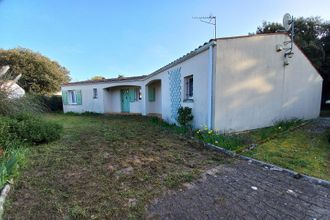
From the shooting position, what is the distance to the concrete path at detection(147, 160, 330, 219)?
249 centimetres

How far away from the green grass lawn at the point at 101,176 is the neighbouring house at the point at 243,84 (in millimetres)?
1861

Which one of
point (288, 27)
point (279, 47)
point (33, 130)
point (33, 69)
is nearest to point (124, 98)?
point (33, 130)

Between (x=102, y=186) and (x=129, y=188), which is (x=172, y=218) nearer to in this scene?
(x=129, y=188)

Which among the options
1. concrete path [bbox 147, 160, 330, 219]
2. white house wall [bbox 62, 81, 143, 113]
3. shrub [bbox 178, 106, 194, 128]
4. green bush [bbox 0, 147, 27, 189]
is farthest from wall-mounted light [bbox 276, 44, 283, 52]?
white house wall [bbox 62, 81, 143, 113]

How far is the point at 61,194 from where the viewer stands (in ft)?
9.93

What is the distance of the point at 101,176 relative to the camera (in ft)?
12.0

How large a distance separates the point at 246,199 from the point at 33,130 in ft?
19.9

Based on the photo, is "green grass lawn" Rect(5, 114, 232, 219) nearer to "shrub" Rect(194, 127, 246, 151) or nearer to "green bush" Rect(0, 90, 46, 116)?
"shrub" Rect(194, 127, 246, 151)

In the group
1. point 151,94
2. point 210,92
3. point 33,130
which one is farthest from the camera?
point 151,94

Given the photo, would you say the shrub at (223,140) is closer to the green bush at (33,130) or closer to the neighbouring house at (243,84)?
the neighbouring house at (243,84)

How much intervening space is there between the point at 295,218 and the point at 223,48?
17.0 ft

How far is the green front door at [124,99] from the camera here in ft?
53.2

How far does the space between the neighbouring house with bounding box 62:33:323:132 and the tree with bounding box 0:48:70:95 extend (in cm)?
2171

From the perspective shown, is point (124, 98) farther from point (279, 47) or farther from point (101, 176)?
point (101, 176)
